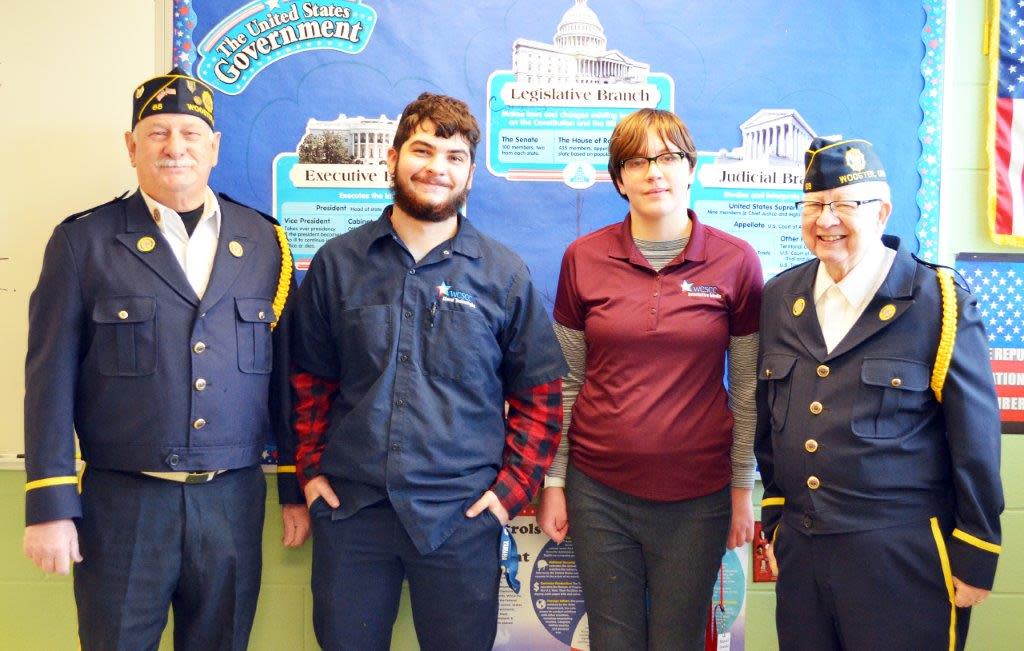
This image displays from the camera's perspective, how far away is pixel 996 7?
7.28 feet

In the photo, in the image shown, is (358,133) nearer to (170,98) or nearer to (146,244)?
(170,98)

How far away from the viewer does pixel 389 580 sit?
1.84 m

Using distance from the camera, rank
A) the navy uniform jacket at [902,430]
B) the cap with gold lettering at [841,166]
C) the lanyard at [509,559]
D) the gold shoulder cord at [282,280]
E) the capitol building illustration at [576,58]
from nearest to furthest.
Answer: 1. the navy uniform jacket at [902,430]
2. the cap with gold lettering at [841,166]
3. the gold shoulder cord at [282,280]
4. the lanyard at [509,559]
5. the capitol building illustration at [576,58]

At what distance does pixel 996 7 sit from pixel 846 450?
157 cm

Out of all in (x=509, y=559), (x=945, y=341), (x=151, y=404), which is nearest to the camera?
(x=945, y=341)

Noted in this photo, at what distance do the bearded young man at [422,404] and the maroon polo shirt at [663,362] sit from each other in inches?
5.6

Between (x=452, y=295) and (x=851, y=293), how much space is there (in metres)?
0.92

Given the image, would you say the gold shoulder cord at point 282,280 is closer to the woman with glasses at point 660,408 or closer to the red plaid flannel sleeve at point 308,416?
the red plaid flannel sleeve at point 308,416

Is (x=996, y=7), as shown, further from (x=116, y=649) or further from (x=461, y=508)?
(x=116, y=649)

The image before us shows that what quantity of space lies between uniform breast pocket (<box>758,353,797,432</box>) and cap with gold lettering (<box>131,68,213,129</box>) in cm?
150

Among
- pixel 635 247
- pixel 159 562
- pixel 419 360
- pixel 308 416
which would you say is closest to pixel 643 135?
pixel 635 247

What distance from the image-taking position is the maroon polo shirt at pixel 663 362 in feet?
5.84

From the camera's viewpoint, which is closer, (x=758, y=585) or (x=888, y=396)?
(x=888, y=396)

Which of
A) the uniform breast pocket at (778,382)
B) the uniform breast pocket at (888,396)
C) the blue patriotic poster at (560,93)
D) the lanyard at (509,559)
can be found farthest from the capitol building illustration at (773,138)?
the lanyard at (509,559)
